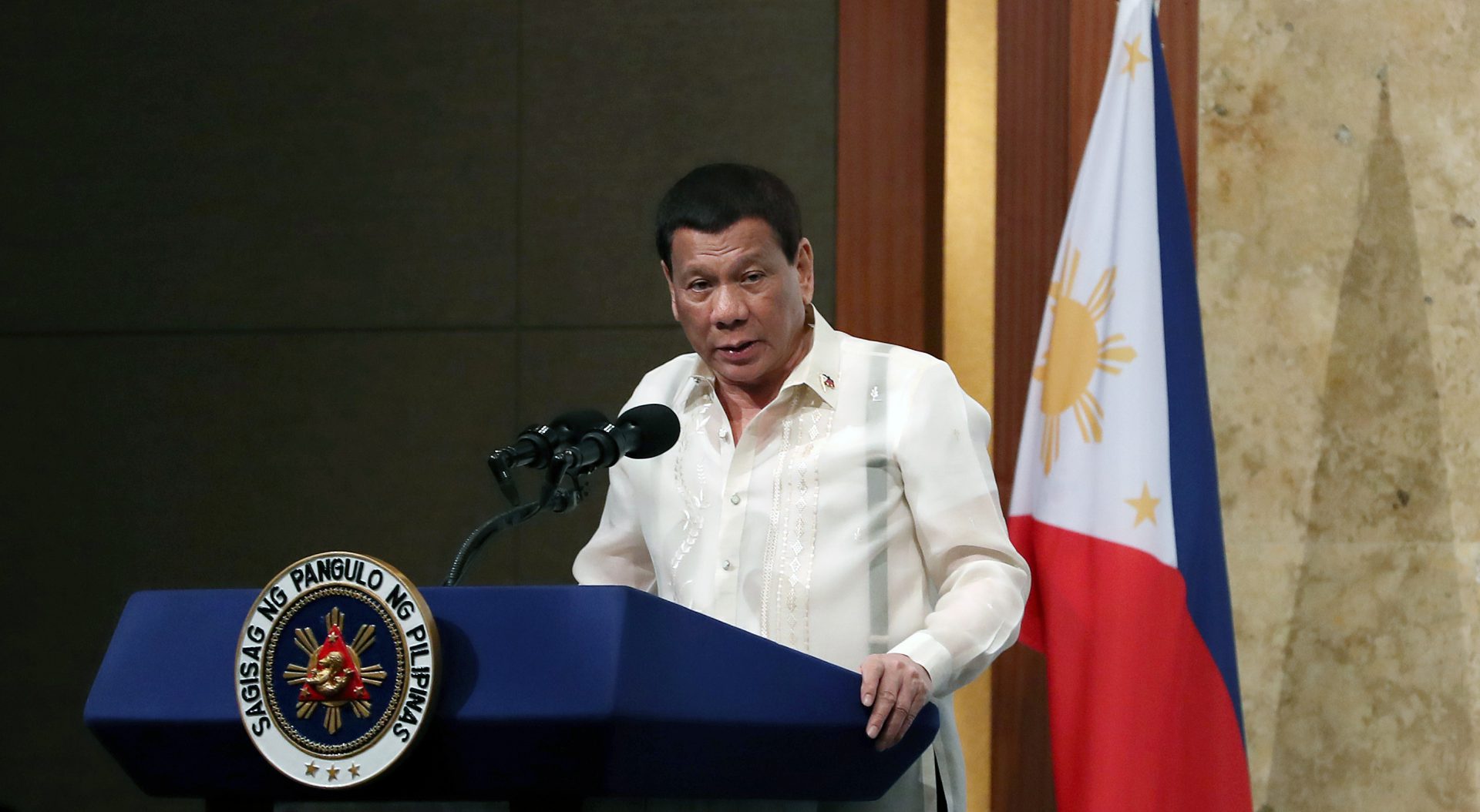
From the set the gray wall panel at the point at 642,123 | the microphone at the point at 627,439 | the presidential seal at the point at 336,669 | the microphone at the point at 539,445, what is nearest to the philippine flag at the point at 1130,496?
the gray wall panel at the point at 642,123

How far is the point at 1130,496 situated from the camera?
7.82 feet

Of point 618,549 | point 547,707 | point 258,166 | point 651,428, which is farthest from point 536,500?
point 258,166

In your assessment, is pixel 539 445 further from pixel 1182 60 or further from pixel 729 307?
pixel 1182 60

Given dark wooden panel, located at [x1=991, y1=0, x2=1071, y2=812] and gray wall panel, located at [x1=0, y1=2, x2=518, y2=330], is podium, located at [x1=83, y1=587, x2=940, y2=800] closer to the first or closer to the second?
dark wooden panel, located at [x1=991, y1=0, x2=1071, y2=812]

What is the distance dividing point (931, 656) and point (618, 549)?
2.10 ft

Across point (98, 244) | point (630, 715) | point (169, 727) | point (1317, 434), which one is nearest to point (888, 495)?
point (630, 715)

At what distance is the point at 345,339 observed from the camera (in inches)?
129

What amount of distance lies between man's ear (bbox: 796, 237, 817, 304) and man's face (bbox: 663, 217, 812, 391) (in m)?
0.05

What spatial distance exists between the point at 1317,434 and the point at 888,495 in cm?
139

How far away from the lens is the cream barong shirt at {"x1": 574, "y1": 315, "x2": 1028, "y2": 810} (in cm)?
173

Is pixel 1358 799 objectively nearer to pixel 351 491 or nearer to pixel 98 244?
pixel 351 491

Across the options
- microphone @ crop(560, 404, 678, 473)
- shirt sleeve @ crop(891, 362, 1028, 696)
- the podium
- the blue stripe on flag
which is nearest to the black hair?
shirt sleeve @ crop(891, 362, 1028, 696)

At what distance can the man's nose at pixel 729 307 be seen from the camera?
6.01 ft

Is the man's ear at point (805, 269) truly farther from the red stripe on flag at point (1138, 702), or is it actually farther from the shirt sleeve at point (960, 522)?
the red stripe on flag at point (1138, 702)
